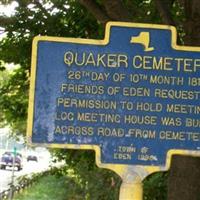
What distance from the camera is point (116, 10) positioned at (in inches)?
263

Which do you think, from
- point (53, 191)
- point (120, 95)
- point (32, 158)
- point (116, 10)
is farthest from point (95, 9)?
point (32, 158)

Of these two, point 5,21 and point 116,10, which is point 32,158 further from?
point 116,10

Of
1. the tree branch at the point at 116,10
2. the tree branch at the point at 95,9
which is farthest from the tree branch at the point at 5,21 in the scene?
the tree branch at the point at 116,10

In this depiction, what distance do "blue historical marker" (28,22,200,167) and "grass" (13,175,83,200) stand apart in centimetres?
1704

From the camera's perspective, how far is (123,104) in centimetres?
466

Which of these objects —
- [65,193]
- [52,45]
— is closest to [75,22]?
[52,45]

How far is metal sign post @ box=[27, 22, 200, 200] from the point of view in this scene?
15.1 feet

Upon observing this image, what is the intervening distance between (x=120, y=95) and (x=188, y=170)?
2072mm

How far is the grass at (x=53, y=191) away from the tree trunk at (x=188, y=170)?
15190 mm

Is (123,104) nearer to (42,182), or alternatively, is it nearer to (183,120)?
(183,120)

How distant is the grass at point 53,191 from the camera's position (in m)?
22.9

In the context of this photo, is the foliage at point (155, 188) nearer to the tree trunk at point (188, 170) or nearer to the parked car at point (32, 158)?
the tree trunk at point (188, 170)

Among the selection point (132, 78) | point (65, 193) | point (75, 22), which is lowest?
point (65, 193)

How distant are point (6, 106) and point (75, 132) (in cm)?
690
